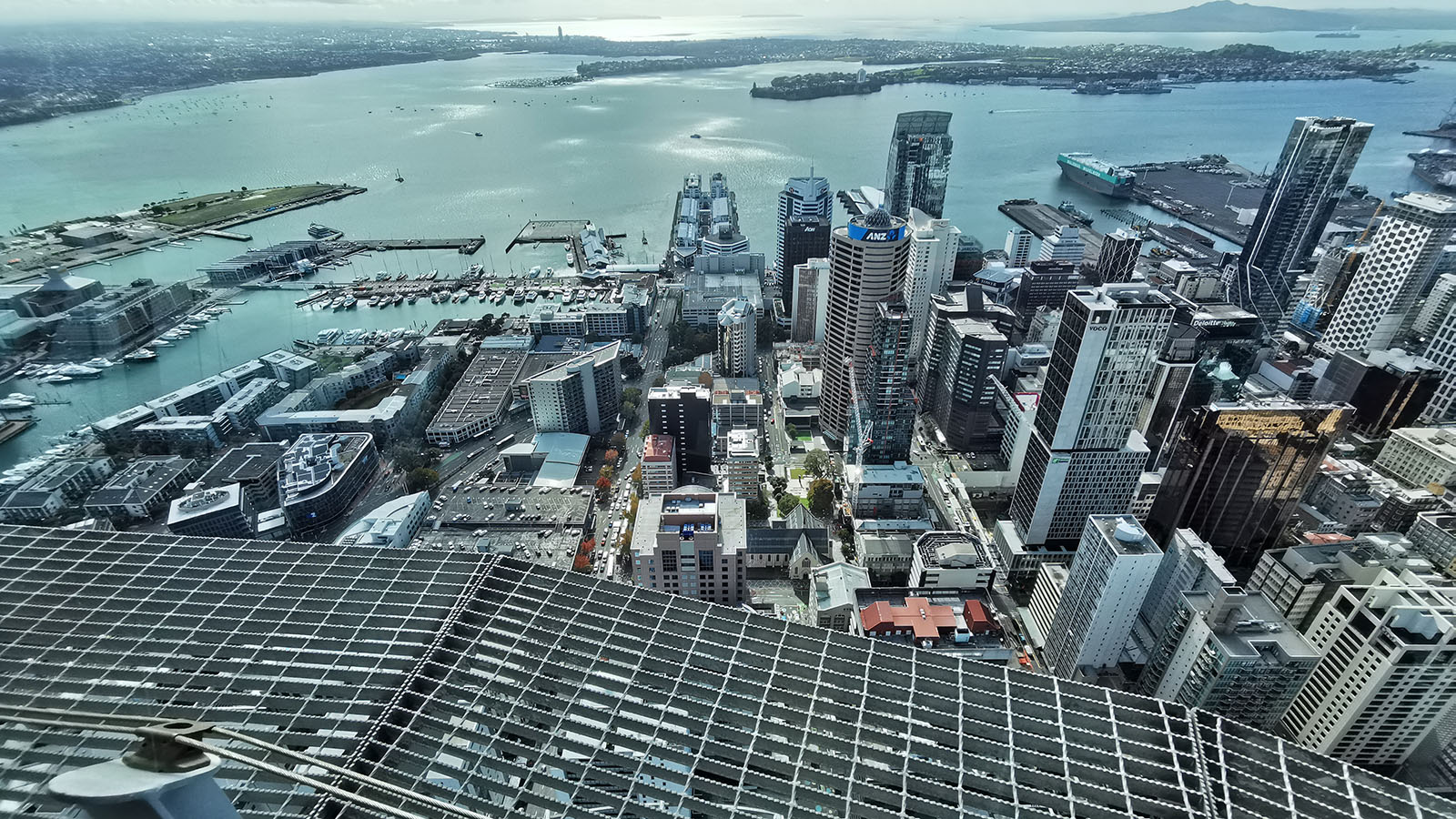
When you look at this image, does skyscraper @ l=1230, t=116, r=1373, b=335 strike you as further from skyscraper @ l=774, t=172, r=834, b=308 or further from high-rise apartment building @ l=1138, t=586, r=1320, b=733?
high-rise apartment building @ l=1138, t=586, r=1320, b=733

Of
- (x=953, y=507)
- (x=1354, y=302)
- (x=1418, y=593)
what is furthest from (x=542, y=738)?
(x=1354, y=302)

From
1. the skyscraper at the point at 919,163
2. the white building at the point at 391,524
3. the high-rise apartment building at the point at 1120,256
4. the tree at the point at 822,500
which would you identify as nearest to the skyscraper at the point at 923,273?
the high-rise apartment building at the point at 1120,256

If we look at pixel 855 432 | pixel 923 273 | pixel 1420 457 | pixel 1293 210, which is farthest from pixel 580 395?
pixel 1293 210

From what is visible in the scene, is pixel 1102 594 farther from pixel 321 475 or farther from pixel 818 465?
pixel 321 475

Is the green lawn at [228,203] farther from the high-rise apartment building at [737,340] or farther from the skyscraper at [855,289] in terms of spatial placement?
the skyscraper at [855,289]

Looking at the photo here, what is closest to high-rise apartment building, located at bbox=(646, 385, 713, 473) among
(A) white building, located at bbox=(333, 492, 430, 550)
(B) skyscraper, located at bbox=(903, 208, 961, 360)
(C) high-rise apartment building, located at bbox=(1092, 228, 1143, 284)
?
(A) white building, located at bbox=(333, 492, 430, 550)
